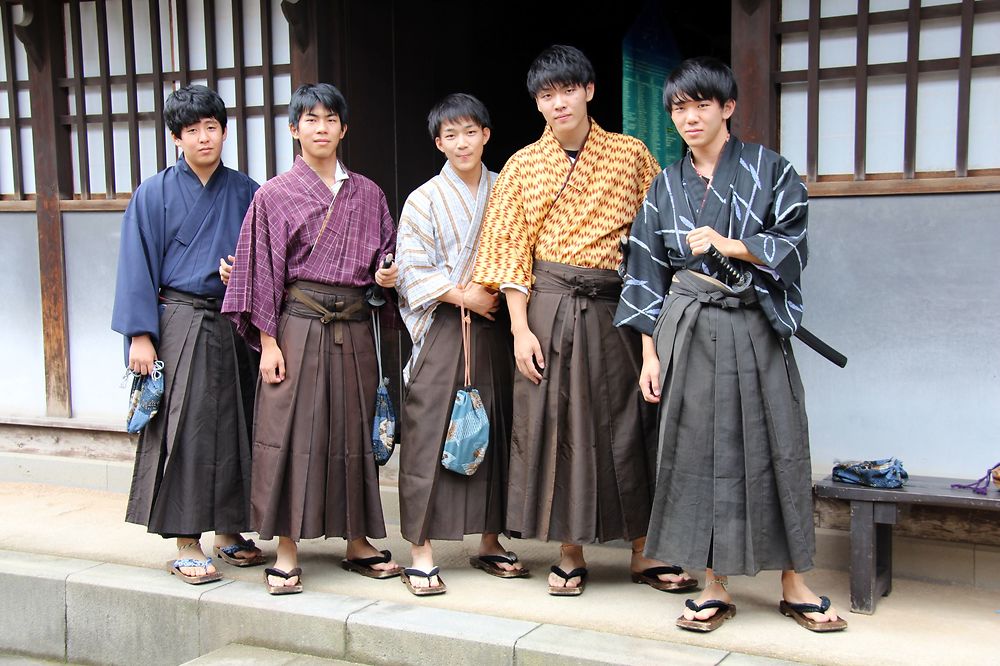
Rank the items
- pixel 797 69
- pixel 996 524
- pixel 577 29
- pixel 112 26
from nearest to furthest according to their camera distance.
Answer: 1. pixel 996 524
2. pixel 797 69
3. pixel 112 26
4. pixel 577 29

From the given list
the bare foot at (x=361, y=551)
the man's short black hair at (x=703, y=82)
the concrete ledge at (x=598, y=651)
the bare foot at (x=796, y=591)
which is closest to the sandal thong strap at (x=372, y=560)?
the bare foot at (x=361, y=551)

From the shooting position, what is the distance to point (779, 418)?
3.83m

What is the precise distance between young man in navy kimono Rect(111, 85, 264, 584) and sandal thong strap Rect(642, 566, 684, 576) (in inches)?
73.9

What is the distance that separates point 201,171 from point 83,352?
7.68ft

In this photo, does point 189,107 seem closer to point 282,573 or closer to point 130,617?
point 282,573

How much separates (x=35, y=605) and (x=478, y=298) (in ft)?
8.69

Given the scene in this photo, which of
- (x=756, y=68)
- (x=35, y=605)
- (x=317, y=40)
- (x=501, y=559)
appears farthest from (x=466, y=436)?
(x=317, y=40)

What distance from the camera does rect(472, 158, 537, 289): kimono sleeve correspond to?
424cm

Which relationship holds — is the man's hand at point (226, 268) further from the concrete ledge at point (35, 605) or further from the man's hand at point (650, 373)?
the man's hand at point (650, 373)

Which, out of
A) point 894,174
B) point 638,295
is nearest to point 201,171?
point 638,295

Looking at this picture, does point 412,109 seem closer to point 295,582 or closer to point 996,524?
point 295,582

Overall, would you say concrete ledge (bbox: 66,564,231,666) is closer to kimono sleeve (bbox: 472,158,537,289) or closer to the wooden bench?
kimono sleeve (bbox: 472,158,537,289)

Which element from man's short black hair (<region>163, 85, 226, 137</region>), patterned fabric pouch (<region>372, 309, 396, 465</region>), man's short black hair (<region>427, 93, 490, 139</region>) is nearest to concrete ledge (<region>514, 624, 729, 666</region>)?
patterned fabric pouch (<region>372, 309, 396, 465</region>)

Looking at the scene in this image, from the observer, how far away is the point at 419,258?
4422 mm
